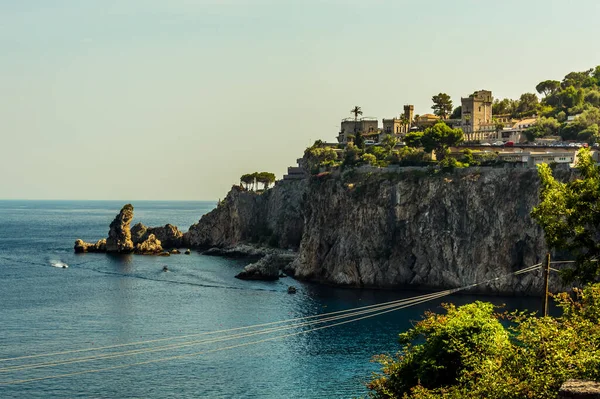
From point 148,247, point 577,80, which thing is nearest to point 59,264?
point 148,247

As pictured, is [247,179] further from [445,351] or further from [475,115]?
[445,351]

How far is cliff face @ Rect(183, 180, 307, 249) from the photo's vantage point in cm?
15500

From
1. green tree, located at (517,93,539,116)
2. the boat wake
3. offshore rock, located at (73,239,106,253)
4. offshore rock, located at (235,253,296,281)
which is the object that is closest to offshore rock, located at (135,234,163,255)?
offshore rock, located at (73,239,106,253)

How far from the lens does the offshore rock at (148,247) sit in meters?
158

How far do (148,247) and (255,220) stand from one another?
2518cm

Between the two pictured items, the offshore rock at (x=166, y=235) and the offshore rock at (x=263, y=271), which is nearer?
the offshore rock at (x=263, y=271)

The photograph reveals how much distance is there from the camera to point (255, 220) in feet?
547

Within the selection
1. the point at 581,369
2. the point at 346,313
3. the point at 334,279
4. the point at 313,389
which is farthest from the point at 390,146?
the point at 581,369

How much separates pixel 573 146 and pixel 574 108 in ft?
132

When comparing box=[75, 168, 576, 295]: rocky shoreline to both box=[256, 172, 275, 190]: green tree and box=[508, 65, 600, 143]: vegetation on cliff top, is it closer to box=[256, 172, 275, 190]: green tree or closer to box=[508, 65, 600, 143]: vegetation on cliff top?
box=[508, 65, 600, 143]: vegetation on cliff top

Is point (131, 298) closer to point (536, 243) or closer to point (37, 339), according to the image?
point (37, 339)

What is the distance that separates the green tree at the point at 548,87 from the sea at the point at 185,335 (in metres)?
106

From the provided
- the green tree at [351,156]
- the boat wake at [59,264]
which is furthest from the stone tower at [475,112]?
the boat wake at [59,264]

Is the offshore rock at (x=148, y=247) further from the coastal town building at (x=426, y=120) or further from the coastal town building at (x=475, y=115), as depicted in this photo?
the coastal town building at (x=475, y=115)
